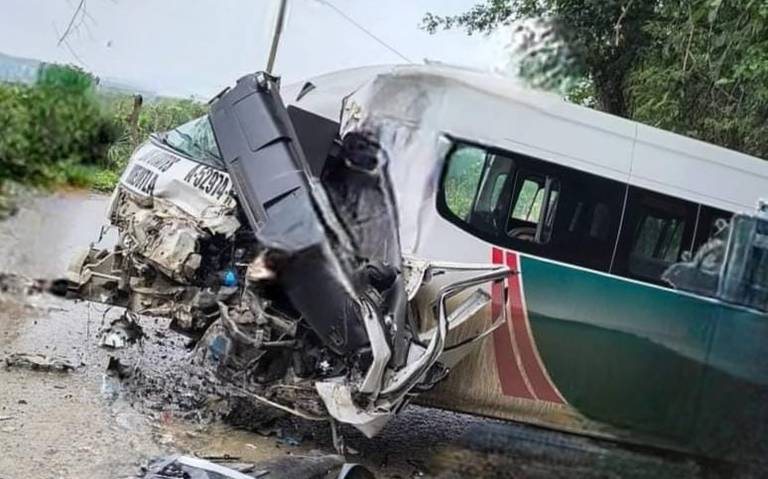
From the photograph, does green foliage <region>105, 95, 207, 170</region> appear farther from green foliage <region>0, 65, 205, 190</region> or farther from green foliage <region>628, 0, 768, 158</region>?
green foliage <region>628, 0, 768, 158</region>

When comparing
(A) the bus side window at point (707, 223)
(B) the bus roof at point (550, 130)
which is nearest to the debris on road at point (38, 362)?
(B) the bus roof at point (550, 130)

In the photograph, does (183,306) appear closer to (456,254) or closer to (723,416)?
(456,254)

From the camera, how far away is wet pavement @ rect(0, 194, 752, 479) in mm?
3967

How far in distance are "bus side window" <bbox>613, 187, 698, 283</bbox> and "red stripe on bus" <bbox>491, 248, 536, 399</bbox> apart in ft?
2.40

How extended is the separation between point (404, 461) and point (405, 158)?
1.82m

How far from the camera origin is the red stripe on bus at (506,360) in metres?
4.52

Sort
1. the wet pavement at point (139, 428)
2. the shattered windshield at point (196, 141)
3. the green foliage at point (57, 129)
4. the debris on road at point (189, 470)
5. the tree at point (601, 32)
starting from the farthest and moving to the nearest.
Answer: the tree at point (601, 32), the shattered windshield at point (196, 141), the wet pavement at point (139, 428), the debris on road at point (189, 470), the green foliage at point (57, 129)

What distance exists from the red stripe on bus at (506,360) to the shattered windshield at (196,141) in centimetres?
178

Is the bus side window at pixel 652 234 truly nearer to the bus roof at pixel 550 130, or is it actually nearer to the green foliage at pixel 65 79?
the bus roof at pixel 550 130

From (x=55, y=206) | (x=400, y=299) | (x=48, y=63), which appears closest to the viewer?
(x=48, y=63)

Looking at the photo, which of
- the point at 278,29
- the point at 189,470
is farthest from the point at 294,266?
the point at 278,29

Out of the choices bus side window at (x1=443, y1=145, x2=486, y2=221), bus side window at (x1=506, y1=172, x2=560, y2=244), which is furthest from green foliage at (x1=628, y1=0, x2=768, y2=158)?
bus side window at (x1=443, y1=145, x2=486, y2=221)

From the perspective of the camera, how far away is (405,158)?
4.50m

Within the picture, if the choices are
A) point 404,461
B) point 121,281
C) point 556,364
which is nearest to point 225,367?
point 121,281
